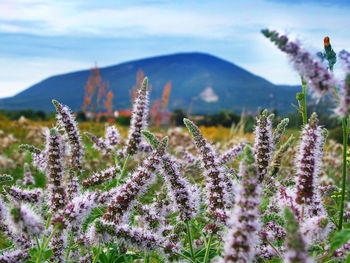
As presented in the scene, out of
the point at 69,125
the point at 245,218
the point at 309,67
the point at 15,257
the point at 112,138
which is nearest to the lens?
the point at 245,218

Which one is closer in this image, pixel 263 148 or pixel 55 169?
pixel 55 169

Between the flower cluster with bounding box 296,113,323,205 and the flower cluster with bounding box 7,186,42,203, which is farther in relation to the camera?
the flower cluster with bounding box 7,186,42,203

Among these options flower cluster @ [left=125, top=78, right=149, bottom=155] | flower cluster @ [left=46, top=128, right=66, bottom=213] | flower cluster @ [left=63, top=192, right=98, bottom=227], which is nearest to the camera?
flower cluster @ [left=63, top=192, right=98, bottom=227]

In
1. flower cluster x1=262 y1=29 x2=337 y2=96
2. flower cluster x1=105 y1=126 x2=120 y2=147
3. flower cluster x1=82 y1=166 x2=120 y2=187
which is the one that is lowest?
flower cluster x1=82 y1=166 x2=120 y2=187

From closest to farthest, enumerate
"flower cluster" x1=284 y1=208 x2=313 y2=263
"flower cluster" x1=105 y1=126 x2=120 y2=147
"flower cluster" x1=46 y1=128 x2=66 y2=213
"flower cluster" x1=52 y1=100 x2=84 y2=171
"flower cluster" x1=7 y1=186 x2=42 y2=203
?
"flower cluster" x1=284 y1=208 x2=313 y2=263 → "flower cluster" x1=46 y1=128 x2=66 y2=213 → "flower cluster" x1=7 y1=186 x2=42 y2=203 → "flower cluster" x1=52 y1=100 x2=84 y2=171 → "flower cluster" x1=105 y1=126 x2=120 y2=147

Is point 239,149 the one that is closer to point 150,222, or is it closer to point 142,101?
point 142,101

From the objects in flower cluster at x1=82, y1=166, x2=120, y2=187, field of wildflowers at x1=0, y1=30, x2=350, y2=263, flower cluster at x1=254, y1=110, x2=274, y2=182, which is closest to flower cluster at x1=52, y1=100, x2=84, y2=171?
field of wildflowers at x1=0, y1=30, x2=350, y2=263

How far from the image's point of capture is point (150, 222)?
3986mm

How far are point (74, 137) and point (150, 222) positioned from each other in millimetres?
A: 1018

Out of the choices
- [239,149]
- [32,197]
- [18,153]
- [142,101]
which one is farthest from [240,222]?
[18,153]

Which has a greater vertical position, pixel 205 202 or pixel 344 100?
pixel 344 100

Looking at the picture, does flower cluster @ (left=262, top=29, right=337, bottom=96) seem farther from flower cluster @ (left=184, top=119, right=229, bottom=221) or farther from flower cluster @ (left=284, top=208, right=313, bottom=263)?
flower cluster @ (left=184, top=119, right=229, bottom=221)

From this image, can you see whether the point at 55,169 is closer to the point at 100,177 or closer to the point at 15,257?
the point at 15,257

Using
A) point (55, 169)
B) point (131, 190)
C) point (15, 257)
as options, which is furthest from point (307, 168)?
point (15, 257)
